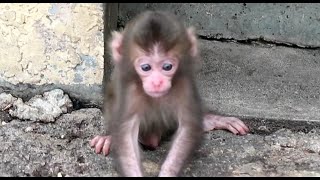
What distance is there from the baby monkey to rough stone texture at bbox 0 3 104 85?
1.54 ft

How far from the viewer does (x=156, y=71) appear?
3670 millimetres

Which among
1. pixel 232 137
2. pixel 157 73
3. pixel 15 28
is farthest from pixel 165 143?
pixel 15 28

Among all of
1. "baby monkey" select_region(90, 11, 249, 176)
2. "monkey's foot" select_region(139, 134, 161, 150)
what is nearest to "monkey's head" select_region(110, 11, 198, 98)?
"baby monkey" select_region(90, 11, 249, 176)

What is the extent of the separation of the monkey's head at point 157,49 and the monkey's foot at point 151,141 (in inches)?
19.6

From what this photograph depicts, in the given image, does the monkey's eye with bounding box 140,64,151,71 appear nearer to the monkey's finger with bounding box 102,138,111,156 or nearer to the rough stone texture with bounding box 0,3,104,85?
the monkey's finger with bounding box 102,138,111,156

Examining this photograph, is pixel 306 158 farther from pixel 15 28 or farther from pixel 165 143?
pixel 15 28

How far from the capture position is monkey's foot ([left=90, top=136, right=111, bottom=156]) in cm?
413

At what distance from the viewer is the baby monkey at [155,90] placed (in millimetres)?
3637

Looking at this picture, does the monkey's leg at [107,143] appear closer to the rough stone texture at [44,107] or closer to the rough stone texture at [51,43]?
the rough stone texture at [44,107]

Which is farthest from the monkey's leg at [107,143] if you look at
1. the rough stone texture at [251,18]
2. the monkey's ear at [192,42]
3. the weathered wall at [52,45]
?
the rough stone texture at [251,18]

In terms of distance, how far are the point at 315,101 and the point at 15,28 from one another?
189cm

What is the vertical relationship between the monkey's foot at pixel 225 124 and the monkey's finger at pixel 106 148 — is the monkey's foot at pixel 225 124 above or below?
above

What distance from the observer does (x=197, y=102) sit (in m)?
3.89

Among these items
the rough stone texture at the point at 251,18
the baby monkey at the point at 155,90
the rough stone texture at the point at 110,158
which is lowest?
the rough stone texture at the point at 110,158
